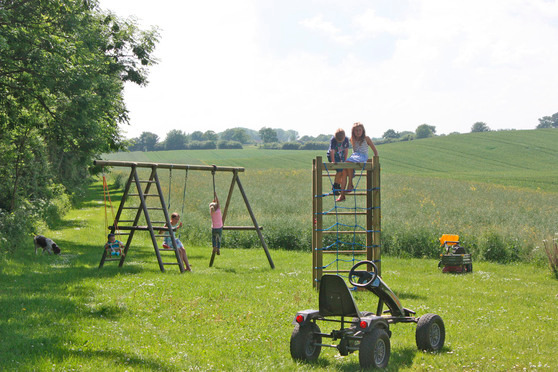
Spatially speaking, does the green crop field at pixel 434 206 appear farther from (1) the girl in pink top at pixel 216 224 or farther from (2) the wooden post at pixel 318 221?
(2) the wooden post at pixel 318 221

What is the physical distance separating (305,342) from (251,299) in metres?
4.14

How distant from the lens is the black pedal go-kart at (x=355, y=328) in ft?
23.0

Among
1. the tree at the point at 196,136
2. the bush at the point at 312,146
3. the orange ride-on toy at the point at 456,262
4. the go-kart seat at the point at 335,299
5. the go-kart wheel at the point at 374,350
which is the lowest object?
the orange ride-on toy at the point at 456,262

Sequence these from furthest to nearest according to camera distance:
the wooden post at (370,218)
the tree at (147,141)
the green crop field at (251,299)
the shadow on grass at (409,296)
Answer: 1. the tree at (147,141)
2. the wooden post at (370,218)
3. the shadow on grass at (409,296)
4. the green crop field at (251,299)

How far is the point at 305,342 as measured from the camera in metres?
7.32

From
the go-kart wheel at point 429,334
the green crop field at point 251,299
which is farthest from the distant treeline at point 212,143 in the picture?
the go-kart wheel at point 429,334

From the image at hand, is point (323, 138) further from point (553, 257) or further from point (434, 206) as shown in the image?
point (553, 257)

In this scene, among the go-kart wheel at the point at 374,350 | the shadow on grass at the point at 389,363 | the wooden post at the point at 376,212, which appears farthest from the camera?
the wooden post at the point at 376,212

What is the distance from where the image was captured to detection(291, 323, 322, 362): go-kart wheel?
7.27 meters

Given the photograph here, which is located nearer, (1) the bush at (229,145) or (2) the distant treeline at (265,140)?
(2) the distant treeline at (265,140)

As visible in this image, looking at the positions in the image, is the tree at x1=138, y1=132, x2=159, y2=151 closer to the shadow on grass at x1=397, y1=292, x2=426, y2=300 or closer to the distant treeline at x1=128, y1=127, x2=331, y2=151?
the distant treeline at x1=128, y1=127, x2=331, y2=151

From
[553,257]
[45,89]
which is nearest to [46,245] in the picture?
[45,89]

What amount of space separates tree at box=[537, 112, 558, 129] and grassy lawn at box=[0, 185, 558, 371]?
153 meters

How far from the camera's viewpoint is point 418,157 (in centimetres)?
8150
